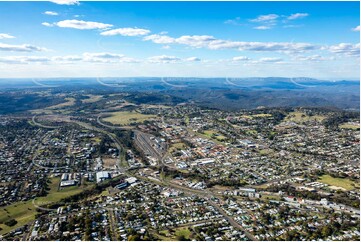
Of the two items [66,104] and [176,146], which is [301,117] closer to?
[176,146]

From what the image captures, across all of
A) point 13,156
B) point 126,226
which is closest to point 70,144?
point 13,156

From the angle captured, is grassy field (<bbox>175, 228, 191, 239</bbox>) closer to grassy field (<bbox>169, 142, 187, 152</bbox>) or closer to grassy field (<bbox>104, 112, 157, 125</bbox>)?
grassy field (<bbox>169, 142, 187, 152</bbox>)

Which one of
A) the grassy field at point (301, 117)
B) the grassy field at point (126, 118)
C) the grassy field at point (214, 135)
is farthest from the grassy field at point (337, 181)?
the grassy field at point (126, 118)

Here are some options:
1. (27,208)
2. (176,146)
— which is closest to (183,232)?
(27,208)

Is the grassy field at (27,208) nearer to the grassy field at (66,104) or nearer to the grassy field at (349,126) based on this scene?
the grassy field at (349,126)

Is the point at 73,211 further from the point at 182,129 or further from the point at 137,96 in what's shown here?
the point at 137,96

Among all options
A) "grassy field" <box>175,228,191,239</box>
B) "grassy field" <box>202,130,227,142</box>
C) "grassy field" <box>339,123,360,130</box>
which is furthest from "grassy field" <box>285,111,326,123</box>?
"grassy field" <box>175,228,191,239</box>
